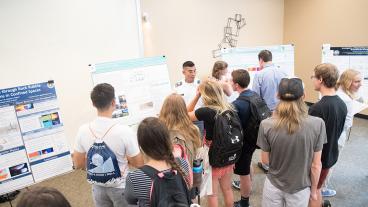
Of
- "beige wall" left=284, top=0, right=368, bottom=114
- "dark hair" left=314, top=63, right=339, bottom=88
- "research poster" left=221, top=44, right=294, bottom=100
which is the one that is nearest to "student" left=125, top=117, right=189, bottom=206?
"dark hair" left=314, top=63, right=339, bottom=88

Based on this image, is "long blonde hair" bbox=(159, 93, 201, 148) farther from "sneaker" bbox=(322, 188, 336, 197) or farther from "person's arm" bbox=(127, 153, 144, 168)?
"sneaker" bbox=(322, 188, 336, 197)

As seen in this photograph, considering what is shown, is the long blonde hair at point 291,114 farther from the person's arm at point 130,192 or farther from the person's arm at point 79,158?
the person's arm at point 79,158

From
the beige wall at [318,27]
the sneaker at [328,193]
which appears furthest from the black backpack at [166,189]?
the beige wall at [318,27]

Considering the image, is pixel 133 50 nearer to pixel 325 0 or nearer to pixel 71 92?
pixel 71 92

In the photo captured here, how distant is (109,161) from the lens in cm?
181

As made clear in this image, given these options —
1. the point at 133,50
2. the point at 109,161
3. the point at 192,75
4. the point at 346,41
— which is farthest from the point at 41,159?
the point at 346,41

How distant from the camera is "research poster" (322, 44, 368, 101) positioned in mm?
3574

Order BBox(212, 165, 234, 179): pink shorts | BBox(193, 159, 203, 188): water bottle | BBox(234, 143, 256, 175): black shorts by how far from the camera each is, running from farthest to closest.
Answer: BBox(234, 143, 256, 175): black shorts
BBox(212, 165, 234, 179): pink shorts
BBox(193, 159, 203, 188): water bottle

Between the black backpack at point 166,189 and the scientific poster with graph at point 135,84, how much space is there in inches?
69.1

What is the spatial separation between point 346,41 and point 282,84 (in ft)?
15.5

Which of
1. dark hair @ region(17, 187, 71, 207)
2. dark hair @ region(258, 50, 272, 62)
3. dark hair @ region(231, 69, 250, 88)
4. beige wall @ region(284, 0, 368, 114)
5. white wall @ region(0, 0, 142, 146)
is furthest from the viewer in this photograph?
beige wall @ region(284, 0, 368, 114)

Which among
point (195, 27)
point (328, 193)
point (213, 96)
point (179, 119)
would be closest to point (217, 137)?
point (213, 96)

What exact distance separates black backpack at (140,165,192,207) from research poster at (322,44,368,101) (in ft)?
10.1

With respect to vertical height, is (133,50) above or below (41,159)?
above
